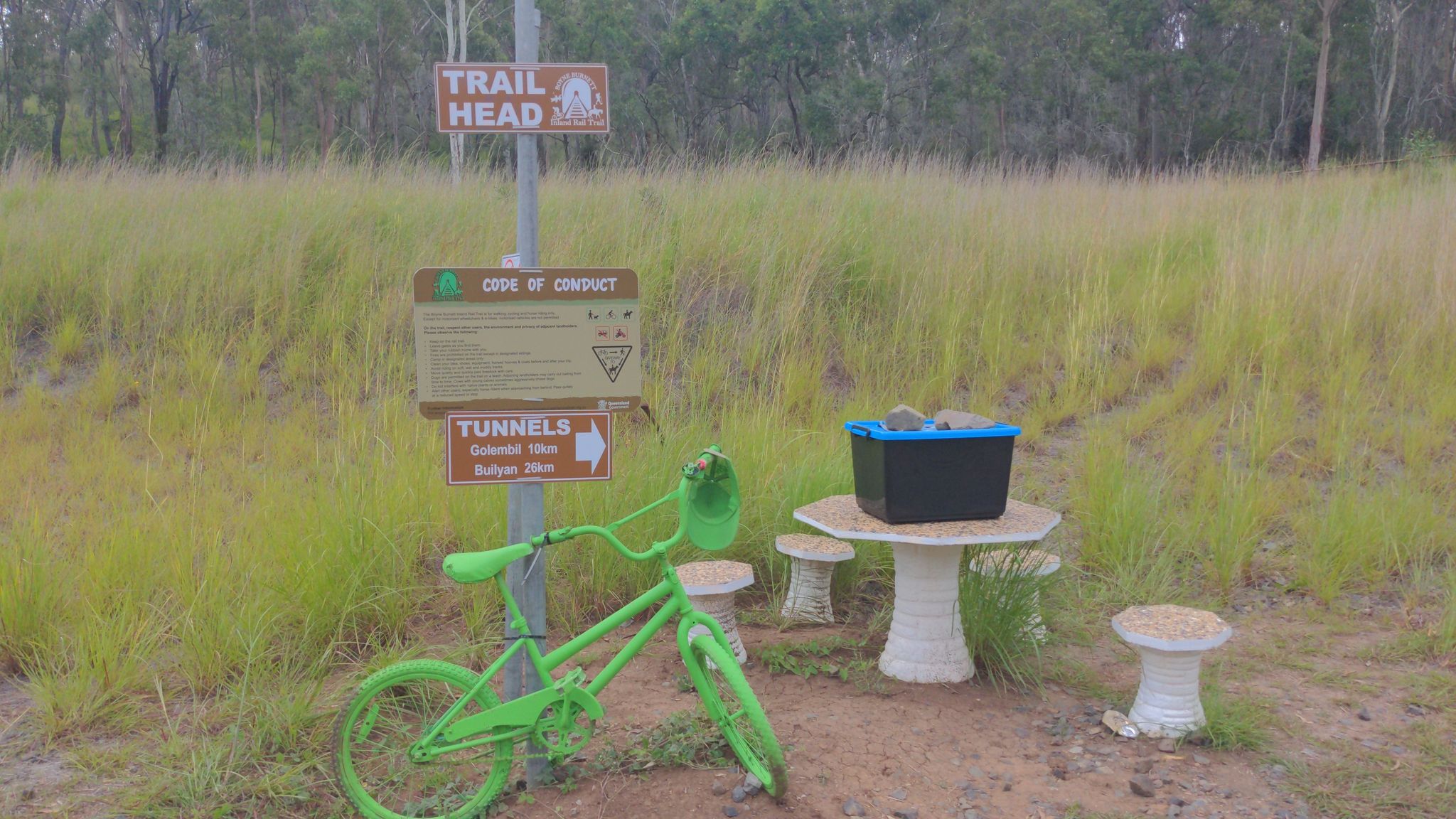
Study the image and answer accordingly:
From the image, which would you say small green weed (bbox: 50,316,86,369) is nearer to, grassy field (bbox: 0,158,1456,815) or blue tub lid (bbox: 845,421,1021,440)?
grassy field (bbox: 0,158,1456,815)

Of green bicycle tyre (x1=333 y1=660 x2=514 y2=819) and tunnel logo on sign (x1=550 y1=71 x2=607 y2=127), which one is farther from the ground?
tunnel logo on sign (x1=550 y1=71 x2=607 y2=127)

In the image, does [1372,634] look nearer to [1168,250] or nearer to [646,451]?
[646,451]

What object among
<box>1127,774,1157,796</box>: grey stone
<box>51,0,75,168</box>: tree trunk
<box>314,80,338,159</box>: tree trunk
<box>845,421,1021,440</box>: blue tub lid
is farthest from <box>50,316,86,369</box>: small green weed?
<box>51,0,75,168</box>: tree trunk

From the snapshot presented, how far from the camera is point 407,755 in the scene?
8.84 ft

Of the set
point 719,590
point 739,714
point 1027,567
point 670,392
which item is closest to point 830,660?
point 719,590

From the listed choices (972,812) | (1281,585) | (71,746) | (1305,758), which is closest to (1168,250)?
(1281,585)

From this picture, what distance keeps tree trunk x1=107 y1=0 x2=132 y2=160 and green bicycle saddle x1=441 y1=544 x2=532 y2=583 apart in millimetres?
25235

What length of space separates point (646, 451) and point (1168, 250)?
5.22 meters

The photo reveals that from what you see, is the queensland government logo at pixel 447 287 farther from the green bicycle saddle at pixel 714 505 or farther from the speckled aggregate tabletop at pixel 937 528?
the speckled aggregate tabletop at pixel 937 528

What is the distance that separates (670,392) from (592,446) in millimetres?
3541

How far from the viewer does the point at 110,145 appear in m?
29.7

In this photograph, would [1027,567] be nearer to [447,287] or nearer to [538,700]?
[538,700]

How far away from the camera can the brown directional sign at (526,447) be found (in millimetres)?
2686

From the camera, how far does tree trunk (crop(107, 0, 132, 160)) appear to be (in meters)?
24.2
